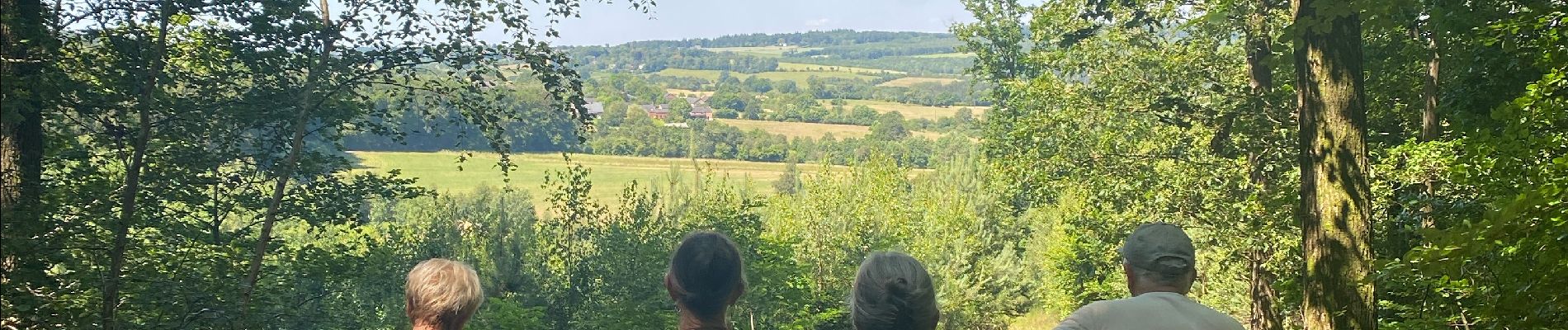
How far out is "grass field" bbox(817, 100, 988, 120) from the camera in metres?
119

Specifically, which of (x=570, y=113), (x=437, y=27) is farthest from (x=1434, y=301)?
(x=437, y=27)

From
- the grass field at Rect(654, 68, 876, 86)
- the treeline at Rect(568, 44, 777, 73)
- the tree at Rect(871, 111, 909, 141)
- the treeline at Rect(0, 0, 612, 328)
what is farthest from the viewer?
the treeline at Rect(568, 44, 777, 73)

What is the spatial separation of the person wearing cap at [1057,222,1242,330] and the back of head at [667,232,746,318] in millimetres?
898

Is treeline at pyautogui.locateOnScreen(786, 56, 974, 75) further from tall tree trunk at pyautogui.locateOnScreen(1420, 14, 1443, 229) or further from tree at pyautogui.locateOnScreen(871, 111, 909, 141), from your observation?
tall tree trunk at pyautogui.locateOnScreen(1420, 14, 1443, 229)

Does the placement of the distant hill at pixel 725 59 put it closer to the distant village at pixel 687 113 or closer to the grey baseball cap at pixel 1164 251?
the distant village at pixel 687 113

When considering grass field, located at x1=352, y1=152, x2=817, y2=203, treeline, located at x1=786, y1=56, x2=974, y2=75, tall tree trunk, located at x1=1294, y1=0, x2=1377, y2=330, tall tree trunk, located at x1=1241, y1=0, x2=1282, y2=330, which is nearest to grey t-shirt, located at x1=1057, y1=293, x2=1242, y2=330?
tall tree trunk, located at x1=1294, y1=0, x2=1377, y2=330

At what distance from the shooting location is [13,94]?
20.4ft

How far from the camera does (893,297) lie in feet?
8.91

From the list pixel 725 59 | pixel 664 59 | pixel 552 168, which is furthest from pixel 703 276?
pixel 725 59

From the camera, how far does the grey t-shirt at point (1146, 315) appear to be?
294cm

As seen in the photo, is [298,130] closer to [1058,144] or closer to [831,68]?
[1058,144]

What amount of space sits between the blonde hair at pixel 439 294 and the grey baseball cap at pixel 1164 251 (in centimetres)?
185

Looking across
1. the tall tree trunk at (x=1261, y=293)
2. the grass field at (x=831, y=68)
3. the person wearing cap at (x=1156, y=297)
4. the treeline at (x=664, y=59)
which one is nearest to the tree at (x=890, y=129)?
the treeline at (x=664, y=59)

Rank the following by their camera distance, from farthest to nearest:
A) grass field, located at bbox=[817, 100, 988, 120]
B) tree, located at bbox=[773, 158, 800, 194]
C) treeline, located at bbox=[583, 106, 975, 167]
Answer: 1. grass field, located at bbox=[817, 100, 988, 120]
2. treeline, located at bbox=[583, 106, 975, 167]
3. tree, located at bbox=[773, 158, 800, 194]
